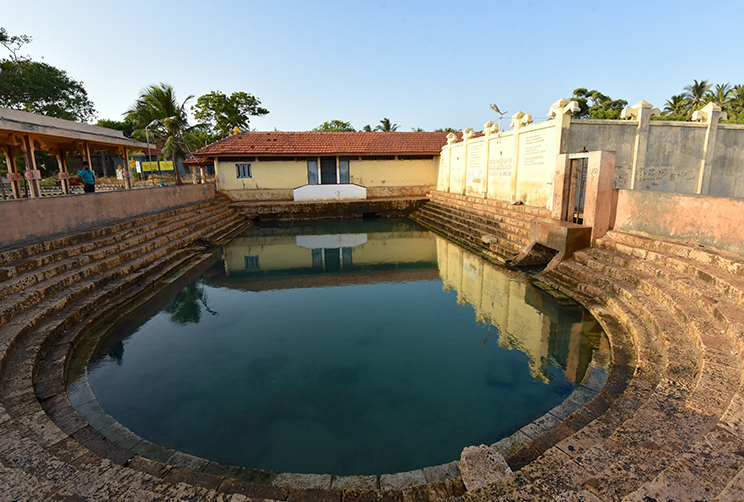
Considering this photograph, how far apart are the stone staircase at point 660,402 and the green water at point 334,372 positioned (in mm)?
552

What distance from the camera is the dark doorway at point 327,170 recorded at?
71.3 ft

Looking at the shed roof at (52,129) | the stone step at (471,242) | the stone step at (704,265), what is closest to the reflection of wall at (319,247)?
the stone step at (471,242)

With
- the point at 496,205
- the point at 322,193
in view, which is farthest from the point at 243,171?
the point at 496,205

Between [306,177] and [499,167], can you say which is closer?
[499,167]

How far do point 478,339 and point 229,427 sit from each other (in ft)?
12.2

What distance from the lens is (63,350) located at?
489 cm

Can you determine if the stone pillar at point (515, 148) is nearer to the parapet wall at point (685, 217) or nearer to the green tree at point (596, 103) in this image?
the parapet wall at point (685, 217)

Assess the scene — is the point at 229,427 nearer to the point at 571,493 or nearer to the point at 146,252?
the point at 571,493

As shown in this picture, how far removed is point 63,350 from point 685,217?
990 cm

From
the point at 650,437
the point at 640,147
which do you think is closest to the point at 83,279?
the point at 650,437

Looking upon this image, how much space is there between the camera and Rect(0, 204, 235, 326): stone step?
17.0 feet

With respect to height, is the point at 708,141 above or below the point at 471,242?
above

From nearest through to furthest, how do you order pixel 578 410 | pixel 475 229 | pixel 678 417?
pixel 678 417
pixel 578 410
pixel 475 229

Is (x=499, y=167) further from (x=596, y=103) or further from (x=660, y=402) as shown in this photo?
(x=596, y=103)
